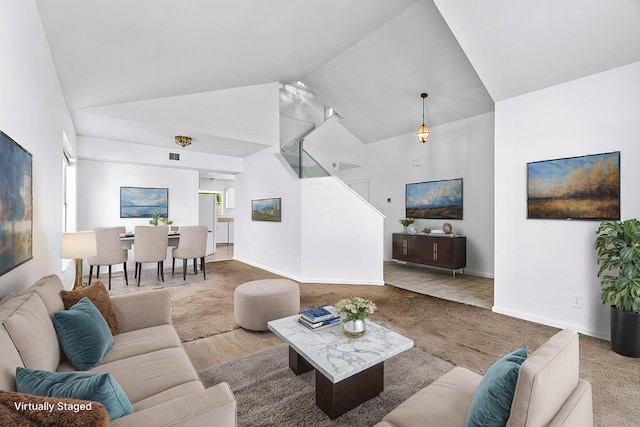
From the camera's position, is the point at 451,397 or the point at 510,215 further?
the point at 510,215

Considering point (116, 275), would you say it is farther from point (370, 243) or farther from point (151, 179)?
point (370, 243)

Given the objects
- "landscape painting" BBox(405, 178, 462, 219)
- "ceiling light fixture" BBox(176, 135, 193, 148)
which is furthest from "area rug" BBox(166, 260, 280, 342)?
"landscape painting" BBox(405, 178, 462, 219)

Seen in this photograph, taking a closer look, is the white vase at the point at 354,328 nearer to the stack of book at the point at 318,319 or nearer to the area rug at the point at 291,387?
the stack of book at the point at 318,319

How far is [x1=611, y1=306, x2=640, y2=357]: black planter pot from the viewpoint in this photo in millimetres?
2590

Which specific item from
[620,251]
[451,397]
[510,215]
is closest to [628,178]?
[620,251]

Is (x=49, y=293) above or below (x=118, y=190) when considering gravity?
below

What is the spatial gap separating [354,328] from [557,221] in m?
2.85

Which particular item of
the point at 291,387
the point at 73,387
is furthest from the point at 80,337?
the point at 291,387

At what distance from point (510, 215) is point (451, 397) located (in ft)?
10.1

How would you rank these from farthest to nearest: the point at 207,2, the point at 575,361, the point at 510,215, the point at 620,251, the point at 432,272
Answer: the point at 432,272 < the point at 510,215 < the point at 620,251 < the point at 207,2 < the point at 575,361

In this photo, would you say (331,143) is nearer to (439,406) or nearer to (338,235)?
(338,235)

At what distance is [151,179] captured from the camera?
6.47m

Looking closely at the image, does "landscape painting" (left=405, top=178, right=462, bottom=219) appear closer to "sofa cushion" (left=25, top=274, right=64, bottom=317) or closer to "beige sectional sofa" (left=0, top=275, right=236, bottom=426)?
"beige sectional sofa" (left=0, top=275, right=236, bottom=426)

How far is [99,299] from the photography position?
2059 mm
